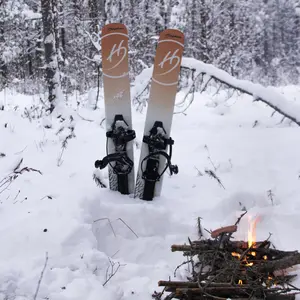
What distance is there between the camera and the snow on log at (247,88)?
3.02m

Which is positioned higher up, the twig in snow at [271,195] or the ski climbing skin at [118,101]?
the ski climbing skin at [118,101]

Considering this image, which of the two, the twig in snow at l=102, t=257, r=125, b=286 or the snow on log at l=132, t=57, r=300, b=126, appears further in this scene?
the snow on log at l=132, t=57, r=300, b=126

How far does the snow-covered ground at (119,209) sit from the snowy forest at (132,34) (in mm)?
3499

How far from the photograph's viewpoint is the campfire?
188 cm

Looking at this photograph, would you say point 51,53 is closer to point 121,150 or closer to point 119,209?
point 121,150

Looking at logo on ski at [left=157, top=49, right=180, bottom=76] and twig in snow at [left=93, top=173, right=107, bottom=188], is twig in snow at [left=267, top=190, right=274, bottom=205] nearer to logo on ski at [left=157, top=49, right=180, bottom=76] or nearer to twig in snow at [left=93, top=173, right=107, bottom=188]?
logo on ski at [left=157, top=49, right=180, bottom=76]

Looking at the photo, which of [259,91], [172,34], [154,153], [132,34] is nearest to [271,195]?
[259,91]

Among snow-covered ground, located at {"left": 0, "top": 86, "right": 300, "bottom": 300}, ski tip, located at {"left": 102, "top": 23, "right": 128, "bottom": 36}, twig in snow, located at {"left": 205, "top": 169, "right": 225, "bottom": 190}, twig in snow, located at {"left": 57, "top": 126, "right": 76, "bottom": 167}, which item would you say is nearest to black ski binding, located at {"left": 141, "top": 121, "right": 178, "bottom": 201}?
snow-covered ground, located at {"left": 0, "top": 86, "right": 300, "bottom": 300}

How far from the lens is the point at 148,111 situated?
352 cm

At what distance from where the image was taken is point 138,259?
2.66 meters

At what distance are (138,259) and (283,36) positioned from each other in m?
44.6

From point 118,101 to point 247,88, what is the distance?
135 cm

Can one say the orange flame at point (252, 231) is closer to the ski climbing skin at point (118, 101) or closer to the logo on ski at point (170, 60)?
the ski climbing skin at point (118, 101)

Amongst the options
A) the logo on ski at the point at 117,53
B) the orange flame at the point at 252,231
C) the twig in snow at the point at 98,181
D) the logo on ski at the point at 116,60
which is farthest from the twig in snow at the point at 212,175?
the logo on ski at the point at 117,53
